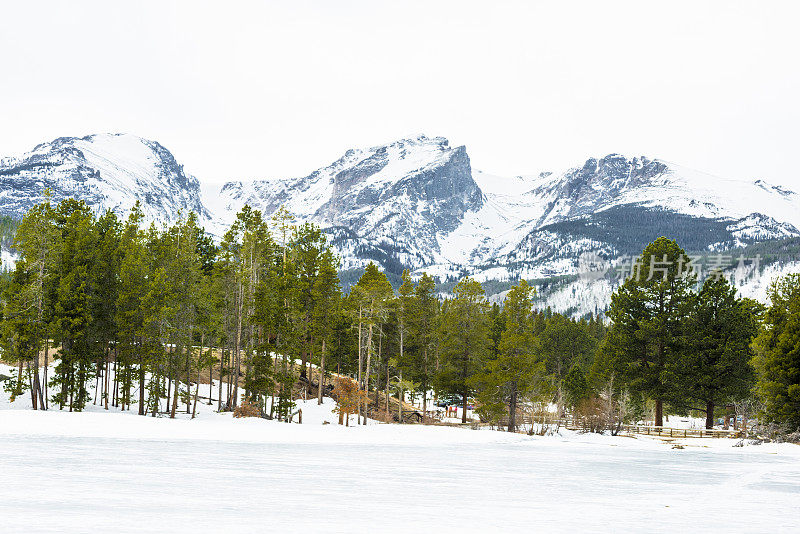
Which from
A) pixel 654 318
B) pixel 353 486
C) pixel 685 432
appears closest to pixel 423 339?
pixel 654 318

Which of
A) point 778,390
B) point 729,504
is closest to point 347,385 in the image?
point 778,390

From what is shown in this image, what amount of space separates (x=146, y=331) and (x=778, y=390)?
41.0 m

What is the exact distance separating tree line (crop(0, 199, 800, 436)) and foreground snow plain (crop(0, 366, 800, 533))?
8.00 m

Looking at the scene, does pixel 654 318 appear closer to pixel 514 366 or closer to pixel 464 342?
pixel 514 366

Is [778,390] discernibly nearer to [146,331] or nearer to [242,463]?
[242,463]

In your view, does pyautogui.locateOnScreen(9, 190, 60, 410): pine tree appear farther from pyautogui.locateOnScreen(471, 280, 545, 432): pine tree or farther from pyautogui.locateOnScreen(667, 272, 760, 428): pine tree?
pyautogui.locateOnScreen(667, 272, 760, 428): pine tree

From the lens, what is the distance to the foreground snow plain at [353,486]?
34.6 ft

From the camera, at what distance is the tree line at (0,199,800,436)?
129 feet

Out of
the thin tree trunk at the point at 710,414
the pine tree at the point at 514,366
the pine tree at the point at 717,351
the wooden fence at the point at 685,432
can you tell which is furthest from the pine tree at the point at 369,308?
the thin tree trunk at the point at 710,414

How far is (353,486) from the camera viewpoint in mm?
15742

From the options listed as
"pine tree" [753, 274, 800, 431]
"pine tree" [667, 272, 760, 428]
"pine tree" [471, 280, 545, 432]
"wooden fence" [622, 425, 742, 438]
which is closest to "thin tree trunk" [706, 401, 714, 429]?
"pine tree" [667, 272, 760, 428]

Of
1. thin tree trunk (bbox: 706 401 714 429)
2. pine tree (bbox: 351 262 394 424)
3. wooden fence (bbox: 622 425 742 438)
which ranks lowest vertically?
wooden fence (bbox: 622 425 742 438)

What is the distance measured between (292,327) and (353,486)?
30326 mm

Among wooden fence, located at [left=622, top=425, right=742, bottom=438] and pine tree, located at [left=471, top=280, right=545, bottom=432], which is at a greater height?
pine tree, located at [left=471, top=280, right=545, bottom=432]
